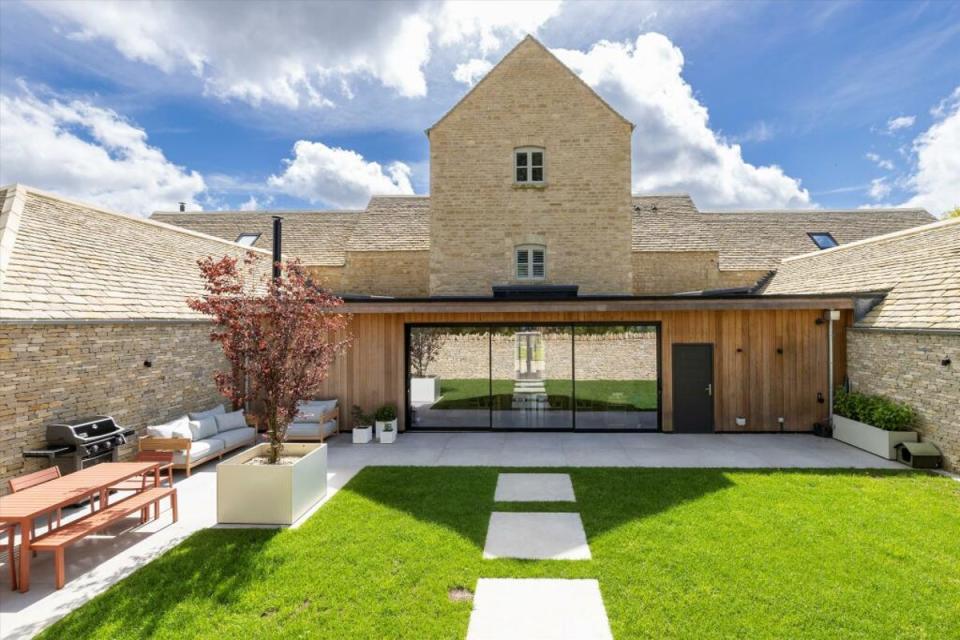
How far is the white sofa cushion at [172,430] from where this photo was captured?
872 cm

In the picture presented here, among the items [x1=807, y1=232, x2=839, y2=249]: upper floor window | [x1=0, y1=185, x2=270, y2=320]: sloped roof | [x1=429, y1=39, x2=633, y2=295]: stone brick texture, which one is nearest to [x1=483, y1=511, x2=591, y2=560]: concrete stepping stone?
[x1=0, y1=185, x2=270, y2=320]: sloped roof

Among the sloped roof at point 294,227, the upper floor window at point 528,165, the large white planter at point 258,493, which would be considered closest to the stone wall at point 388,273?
the sloped roof at point 294,227

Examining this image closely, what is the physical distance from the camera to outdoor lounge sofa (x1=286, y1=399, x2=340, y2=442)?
10656 millimetres

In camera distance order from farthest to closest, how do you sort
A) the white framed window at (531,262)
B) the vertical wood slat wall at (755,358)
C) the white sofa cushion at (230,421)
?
the white framed window at (531,262) < the vertical wood slat wall at (755,358) < the white sofa cushion at (230,421)

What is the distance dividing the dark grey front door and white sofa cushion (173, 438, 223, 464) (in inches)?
438

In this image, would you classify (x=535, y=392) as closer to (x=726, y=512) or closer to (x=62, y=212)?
(x=726, y=512)

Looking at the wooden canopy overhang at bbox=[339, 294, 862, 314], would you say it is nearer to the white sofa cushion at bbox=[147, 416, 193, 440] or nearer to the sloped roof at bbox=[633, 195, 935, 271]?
the white sofa cushion at bbox=[147, 416, 193, 440]

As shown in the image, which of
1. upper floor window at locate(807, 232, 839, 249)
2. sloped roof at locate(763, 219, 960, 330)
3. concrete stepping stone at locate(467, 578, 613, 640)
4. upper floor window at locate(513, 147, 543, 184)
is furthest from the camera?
upper floor window at locate(807, 232, 839, 249)

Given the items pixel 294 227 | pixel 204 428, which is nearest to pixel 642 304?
pixel 204 428

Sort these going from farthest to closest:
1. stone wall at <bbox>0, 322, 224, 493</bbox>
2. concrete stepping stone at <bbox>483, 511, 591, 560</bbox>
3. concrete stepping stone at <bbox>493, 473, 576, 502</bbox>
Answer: concrete stepping stone at <bbox>493, 473, 576, 502</bbox> → stone wall at <bbox>0, 322, 224, 493</bbox> → concrete stepping stone at <bbox>483, 511, 591, 560</bbox>

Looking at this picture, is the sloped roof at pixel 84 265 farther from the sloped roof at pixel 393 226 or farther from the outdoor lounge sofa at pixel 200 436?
the sloped roof at pixel 393 226

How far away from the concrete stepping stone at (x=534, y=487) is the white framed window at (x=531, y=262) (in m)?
9.03

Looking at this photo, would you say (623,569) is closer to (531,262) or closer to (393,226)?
(531,262)

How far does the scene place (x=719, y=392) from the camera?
11.6 m
